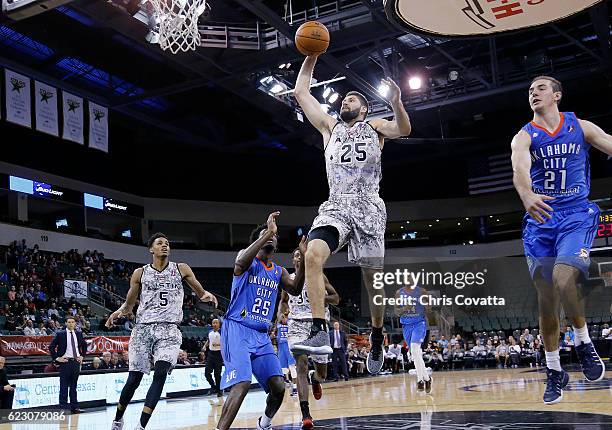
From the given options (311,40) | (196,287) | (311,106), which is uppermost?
(311,40)

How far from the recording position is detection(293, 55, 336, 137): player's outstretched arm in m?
6.48

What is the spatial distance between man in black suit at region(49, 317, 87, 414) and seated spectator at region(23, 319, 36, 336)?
562 cm

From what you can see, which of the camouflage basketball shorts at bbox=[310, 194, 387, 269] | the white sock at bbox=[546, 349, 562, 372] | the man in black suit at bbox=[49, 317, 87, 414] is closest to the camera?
the white sock at bbox=[546, 349, 562, 372]

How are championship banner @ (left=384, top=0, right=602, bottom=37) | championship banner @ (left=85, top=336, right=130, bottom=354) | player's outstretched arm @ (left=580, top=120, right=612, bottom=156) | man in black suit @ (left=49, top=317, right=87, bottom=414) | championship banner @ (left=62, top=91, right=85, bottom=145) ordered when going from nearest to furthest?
player's outstretched arm @ (left=580, top=120, right=612, bottom=156)
championship banner @ (left=384, top=0, right=602, bottom=37)
man in black suit @ (left=49, top=317, right=87, bottom=414)
championship banner @ (left=85, top=336, right=130, bottom=354)
championship banner @ (left=62, top=91, right=85, bottom=145)

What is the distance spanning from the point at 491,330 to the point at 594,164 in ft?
32.6

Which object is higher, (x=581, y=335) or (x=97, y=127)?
(x=97, y=127)

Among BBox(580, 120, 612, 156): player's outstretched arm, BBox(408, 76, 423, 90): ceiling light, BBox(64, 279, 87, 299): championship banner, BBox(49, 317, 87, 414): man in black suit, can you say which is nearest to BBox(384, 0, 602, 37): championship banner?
BBox(580, 120, 612, 156): player's outstretched arm

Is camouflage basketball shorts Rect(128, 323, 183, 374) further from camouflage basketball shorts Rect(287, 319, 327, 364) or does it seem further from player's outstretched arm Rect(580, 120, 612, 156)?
player's outstretched arm Rect(580, 120, 612, 156)

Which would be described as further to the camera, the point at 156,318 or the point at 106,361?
the point at 106,361

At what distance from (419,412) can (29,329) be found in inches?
492

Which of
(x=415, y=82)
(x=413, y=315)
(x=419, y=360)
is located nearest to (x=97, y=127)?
(x=415, y=82)

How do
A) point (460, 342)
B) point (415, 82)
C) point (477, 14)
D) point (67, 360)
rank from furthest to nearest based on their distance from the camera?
point (460, 342)
point (415, 82)
point (67, 360)
point (477, 14)

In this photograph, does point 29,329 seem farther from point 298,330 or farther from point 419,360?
point 298,330

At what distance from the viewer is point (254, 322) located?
22.2 feet
